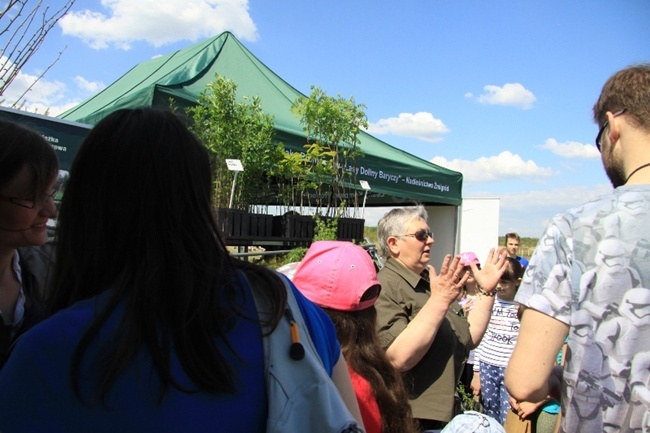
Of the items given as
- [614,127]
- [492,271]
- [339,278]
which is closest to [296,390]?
[339,278]

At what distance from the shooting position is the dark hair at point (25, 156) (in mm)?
1318

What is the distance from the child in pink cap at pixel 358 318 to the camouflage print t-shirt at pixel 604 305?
47 cm

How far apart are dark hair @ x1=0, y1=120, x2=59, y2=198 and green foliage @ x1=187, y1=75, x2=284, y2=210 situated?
3.36 meters

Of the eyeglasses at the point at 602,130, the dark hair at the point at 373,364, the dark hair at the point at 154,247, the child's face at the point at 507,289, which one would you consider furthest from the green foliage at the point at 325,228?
the dark hair at the point at 154,247

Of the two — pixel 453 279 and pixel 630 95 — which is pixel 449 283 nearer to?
pixel 453 279

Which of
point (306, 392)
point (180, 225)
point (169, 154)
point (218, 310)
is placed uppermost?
point (169, 154)

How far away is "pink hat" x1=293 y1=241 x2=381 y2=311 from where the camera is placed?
146cm

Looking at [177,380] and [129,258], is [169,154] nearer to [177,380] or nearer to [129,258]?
[129,258]

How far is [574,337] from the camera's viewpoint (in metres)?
1.14

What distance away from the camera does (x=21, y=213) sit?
135 centimetres

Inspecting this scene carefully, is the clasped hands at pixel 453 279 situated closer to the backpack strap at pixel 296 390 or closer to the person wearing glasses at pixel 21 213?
the backpack strap at pixel 296 390

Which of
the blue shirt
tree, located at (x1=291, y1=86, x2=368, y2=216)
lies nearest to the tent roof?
tree, located at (x1=291, y1=86, x2=368, y2=216)

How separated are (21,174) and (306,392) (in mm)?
1052

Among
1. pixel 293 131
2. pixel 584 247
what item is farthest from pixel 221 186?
pixel 584 247
